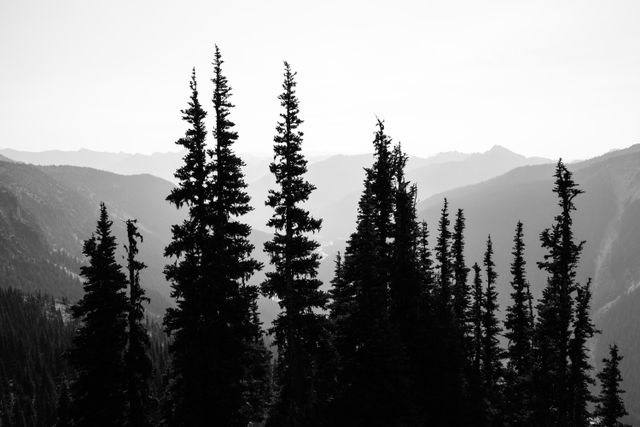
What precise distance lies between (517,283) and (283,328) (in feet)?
100

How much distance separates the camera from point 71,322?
195 metres

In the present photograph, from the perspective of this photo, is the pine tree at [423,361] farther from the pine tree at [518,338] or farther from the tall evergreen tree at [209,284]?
the pine tree at [518,338]

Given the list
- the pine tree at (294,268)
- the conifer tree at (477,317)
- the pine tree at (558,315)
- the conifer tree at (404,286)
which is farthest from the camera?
the conifer tree at (477,317)

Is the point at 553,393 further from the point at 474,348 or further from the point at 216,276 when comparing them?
the point at 216,276

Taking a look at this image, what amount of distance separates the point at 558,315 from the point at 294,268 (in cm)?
2071

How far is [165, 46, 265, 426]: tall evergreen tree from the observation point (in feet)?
68.1

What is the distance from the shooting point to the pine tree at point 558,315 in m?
26.7

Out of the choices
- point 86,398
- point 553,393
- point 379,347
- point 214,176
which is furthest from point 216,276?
→ point 553,393

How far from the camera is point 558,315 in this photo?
1272 inches

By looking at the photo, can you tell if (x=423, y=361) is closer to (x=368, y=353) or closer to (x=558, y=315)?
(x=368, y=353)

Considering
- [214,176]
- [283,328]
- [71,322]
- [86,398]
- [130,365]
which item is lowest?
[71,322]

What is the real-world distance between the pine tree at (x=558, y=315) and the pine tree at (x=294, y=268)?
553 inches

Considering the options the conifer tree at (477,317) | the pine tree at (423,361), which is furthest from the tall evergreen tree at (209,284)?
the conifer tree at (477,317)

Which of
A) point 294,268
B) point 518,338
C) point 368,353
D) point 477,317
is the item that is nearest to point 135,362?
point 294,268
